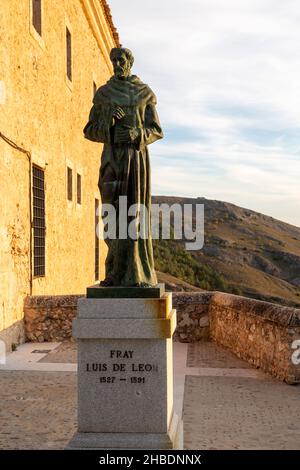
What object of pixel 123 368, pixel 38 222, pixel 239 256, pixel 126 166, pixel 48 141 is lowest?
pixel 239 256

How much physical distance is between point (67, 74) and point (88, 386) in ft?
39.3

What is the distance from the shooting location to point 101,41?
20281 millimetres

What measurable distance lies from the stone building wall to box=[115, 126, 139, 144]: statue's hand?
513 cm

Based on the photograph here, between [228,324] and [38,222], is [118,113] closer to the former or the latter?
[228,324]

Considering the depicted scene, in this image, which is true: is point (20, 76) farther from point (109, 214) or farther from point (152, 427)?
point (152, 427)

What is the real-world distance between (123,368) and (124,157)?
1.75 metres

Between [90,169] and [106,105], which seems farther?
[90,169]

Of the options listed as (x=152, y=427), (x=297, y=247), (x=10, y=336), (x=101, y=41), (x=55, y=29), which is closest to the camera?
(x=152, y=427)

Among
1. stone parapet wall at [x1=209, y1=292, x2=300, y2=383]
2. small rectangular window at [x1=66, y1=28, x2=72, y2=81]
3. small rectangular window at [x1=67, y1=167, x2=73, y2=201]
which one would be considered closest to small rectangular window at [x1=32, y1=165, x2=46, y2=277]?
small rectangular window at [x1=67, y1=167, x2=73, y2=201]

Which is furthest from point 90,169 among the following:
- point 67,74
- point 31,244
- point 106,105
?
point 106,105

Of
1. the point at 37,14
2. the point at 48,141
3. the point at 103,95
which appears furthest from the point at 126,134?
the point at 37,14

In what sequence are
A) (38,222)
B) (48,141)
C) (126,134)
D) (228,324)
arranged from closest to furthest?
1. (126,134)
2. (228,324)
3. (38,222)
4. (48,141)

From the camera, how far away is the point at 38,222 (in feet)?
39.7

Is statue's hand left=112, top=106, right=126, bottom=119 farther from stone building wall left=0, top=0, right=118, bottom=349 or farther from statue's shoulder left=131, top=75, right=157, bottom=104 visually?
stone building wall left=0, top=0, right=118, bottom=349
